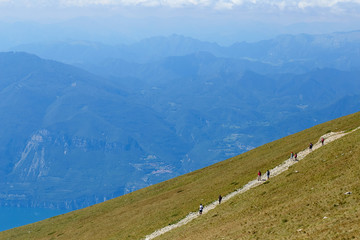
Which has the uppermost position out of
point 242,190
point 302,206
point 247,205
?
point 302,206

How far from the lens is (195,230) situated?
52.6m

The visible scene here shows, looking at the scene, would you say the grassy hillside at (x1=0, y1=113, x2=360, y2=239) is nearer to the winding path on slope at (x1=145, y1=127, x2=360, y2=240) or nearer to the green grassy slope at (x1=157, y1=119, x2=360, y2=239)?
the green grassy slope at (x1=157, y1=119, x2=360, y2=239)

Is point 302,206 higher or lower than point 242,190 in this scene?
higher

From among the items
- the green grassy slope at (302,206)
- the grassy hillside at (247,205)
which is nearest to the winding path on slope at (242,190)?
the grassy hillside at (247,205)

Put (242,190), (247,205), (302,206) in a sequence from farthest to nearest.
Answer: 1. (242,190)
2. (247,205)
3. (302,206)

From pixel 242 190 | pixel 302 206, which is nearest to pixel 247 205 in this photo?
pixel 302 206

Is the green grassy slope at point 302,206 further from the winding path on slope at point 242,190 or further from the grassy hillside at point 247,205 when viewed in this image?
the winding path on slope at point 242,190

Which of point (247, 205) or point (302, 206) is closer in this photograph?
point (302, 206)

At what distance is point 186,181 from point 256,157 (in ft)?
61.2

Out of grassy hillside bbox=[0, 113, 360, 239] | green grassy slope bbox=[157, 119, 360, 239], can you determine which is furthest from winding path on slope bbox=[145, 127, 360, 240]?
green grassy slope bbox=[157, 119, 360, 239]

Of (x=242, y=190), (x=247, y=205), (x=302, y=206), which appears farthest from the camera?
(x=242, y=190)

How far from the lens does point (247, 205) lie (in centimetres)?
5469

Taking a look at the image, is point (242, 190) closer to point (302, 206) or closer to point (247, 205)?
point (247, 205)

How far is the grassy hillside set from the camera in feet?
132
